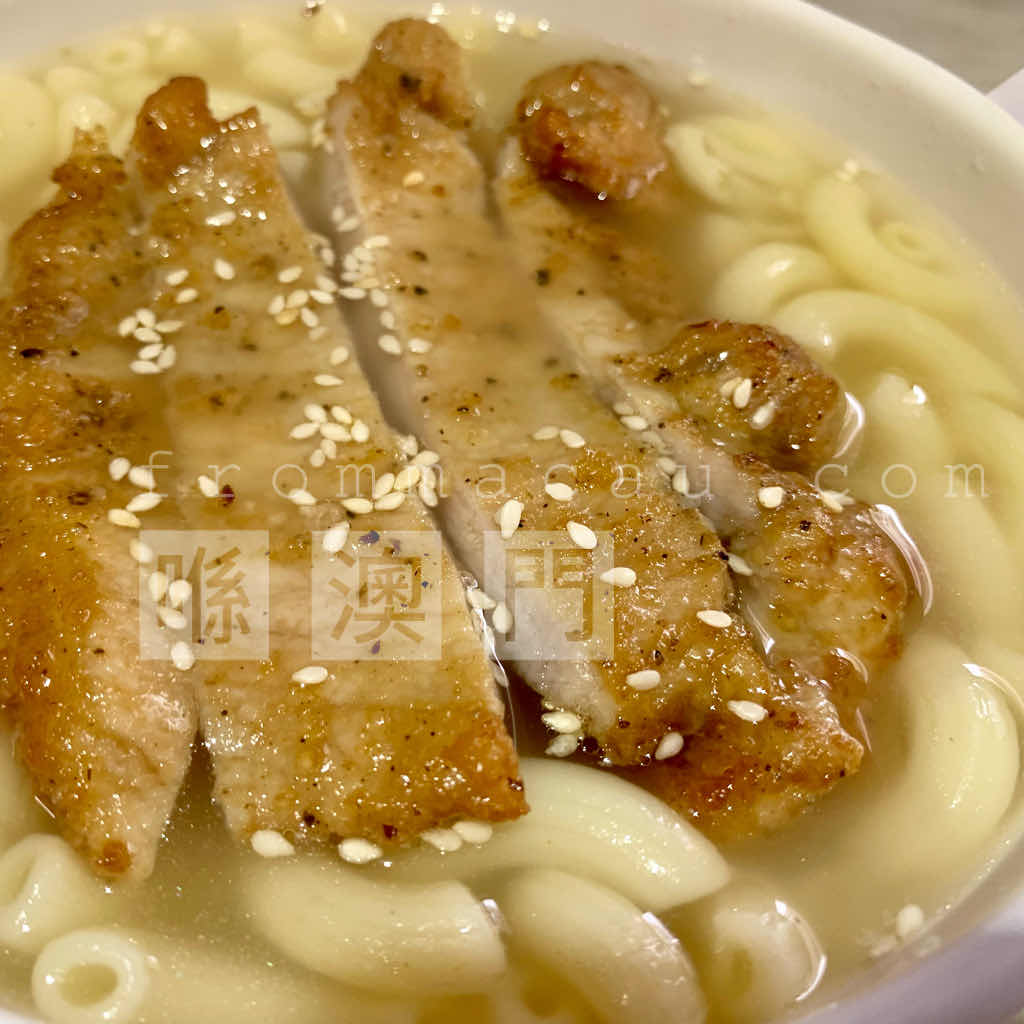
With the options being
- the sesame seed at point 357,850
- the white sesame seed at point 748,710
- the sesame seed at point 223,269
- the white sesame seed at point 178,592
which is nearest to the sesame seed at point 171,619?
the white sesame seed at point 178,592

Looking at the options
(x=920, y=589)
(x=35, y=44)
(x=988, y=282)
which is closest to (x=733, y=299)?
(x=988, y=282)

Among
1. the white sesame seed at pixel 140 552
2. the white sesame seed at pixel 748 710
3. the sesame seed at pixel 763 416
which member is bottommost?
the white sesame seed at pixel 140 552

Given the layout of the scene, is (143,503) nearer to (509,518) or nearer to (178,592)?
(178,592)

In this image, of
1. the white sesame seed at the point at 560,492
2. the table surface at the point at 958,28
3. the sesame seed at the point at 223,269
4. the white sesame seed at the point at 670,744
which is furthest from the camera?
the table surface at the point at 958,28

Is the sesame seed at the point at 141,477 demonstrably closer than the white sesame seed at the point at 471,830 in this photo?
No

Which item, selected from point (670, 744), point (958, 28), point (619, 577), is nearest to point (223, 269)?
point (619, 577)

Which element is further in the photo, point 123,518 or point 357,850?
point 123,518

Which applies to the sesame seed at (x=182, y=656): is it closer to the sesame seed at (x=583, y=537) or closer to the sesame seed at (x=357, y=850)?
the sesame seed at (x=357, y=850)
